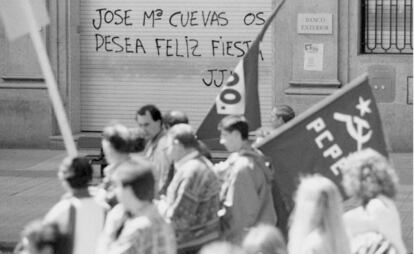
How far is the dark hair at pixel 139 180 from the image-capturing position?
21.8ft

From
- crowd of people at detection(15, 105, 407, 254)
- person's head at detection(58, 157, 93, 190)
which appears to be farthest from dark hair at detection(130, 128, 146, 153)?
person's head at detection(58, 157, 93, 190)

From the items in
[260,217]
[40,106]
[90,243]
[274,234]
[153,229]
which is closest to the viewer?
[274,234]

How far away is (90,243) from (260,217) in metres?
1.95

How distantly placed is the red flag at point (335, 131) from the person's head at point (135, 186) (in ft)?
5.89

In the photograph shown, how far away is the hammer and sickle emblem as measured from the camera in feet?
26.9

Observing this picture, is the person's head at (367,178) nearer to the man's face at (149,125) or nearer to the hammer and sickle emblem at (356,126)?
the hammer and sickle emblem at (356,126)

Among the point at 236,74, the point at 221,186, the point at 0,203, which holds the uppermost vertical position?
the point at 236,74

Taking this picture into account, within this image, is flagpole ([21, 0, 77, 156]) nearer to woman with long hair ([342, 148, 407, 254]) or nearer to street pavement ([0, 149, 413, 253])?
woman with long hair ([342, 148, 407, 254])

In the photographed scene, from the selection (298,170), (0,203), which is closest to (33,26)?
(298,170)

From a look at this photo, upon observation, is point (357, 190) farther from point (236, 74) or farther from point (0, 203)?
point (0, 203)

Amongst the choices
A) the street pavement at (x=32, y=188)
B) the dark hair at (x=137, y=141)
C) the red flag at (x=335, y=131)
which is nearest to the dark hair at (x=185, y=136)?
the dark hair at (x=137, y=141)

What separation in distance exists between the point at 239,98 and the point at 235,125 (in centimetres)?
86

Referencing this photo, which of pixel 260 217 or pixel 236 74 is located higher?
pixel 236 74

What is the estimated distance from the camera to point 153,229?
6.59 meters
